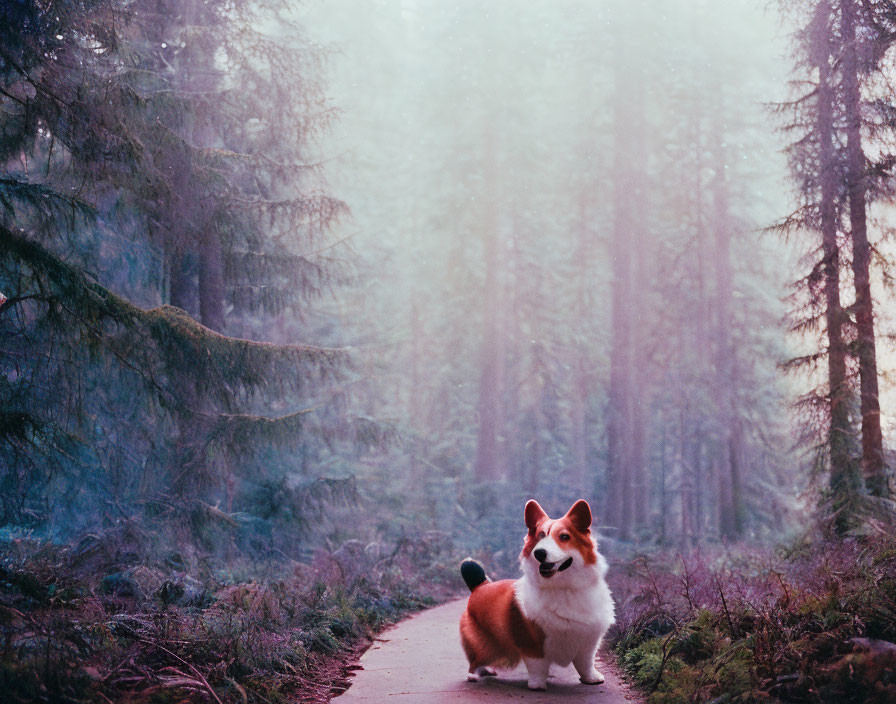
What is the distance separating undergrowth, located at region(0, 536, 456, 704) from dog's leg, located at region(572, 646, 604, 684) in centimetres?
216

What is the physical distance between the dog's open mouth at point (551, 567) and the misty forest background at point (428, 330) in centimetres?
120

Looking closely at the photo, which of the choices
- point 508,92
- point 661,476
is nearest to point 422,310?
point 508,92

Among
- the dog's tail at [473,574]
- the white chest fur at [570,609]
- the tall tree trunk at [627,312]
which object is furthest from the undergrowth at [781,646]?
the tall tree trunk at [627,312]

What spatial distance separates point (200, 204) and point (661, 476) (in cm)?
2728

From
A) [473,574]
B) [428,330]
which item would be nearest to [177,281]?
[473,574]

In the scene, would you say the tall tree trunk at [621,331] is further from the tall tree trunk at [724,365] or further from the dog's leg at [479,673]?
the dog's leg at [479,673]

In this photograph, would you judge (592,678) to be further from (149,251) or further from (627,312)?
(627,312)

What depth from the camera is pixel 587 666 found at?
6.04 m

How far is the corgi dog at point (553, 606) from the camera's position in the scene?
5.61 m

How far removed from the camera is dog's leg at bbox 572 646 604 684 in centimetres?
592

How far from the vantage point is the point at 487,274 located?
30797 mm

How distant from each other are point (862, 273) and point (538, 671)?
922 centimetres

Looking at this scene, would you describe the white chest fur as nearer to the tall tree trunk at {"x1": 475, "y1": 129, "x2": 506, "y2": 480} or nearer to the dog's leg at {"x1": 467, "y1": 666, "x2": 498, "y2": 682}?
the dog's leg at {"x1": 467, "y1": 666, "x2": 498, "y2": 682}

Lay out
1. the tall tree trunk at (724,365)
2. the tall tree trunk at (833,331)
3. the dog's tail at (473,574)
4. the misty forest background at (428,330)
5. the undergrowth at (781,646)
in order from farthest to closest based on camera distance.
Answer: the tall tree trunk at (724,365)
the tall tree trunk at (833,331)
the dog's tail at (473,574)
the misty forest background at (428,330)
the undergrowth at (781,646)
